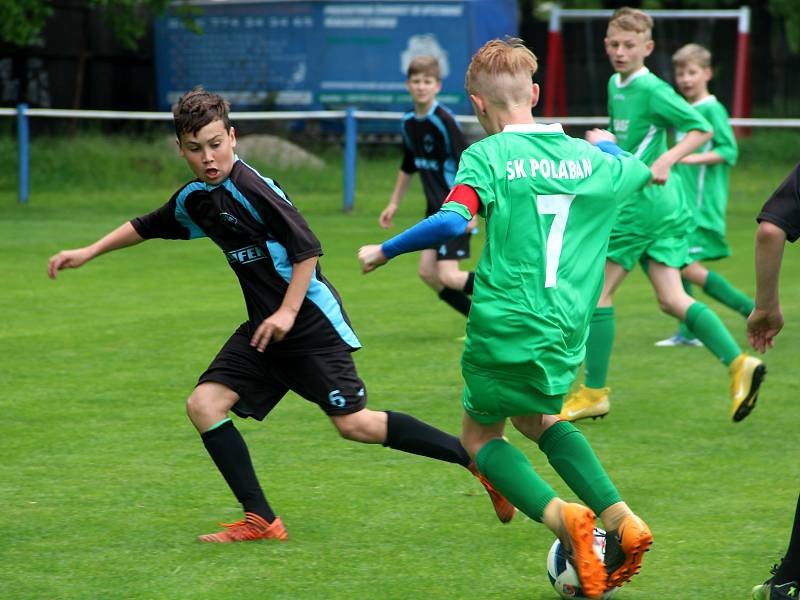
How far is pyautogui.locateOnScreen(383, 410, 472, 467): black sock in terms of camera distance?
16.0 ft

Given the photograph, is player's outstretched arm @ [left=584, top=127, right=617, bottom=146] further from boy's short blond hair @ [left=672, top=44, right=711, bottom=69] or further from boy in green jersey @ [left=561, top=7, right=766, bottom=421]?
boy's short blond hair @ [left=672, top=44, right=711, bottom=69]

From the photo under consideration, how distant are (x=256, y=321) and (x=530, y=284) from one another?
3.83 ft

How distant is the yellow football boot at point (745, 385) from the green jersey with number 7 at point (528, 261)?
2688mm

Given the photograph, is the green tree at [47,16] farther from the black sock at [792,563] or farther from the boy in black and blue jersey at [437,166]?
the black sock at [792,563]

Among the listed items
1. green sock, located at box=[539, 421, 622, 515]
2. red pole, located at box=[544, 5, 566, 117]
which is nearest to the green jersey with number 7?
green sock, located at box=[539, 421, 622, 515]

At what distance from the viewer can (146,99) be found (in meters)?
28.5

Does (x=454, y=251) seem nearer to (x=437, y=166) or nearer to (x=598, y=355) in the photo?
(x=437, y=166)

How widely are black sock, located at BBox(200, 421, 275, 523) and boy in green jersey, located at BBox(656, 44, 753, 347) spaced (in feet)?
14.7

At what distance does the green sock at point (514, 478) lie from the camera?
4051mm

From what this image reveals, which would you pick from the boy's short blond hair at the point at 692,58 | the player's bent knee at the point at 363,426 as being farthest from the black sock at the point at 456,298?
the player's bent knee at the point at 363,426

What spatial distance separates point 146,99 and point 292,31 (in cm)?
432

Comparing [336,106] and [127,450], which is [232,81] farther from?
[127,450]

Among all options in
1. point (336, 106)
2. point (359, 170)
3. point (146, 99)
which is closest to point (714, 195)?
point (359, 170)

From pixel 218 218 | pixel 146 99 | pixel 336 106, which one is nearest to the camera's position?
pixel 218 218
